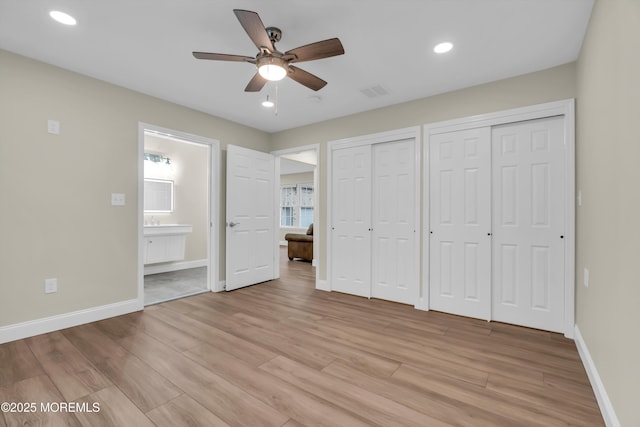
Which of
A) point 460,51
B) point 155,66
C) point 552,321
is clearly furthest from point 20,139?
point 552,321

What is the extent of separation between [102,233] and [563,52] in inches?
192

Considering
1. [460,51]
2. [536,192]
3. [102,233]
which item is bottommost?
[102,233]

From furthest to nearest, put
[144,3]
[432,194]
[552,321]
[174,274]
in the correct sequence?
1. [174,274]
2. [432,194]
3. [552,321]
4. [144,3]

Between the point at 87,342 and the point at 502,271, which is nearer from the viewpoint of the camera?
the point at 87,342

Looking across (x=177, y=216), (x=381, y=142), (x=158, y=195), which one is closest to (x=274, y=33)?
→ (x=381, y=142)

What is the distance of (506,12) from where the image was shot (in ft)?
6.76

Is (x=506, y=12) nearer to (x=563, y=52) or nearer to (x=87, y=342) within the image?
(x=563, y=52)

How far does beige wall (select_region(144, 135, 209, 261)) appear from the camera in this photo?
18.8 ft

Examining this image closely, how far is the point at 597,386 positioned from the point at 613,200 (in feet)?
3.83

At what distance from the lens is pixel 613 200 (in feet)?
5.18

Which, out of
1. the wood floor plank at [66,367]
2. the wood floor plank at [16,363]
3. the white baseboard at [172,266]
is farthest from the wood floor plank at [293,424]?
the white baseboard at [172,266]

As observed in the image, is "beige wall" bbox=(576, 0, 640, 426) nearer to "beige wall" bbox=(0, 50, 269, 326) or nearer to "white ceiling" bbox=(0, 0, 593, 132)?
"white ceiling" bbox=(0, 0, 593, 132)

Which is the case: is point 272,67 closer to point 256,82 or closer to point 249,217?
point 256,82

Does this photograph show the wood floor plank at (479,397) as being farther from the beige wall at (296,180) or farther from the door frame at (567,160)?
the beige wall at (296,180)
